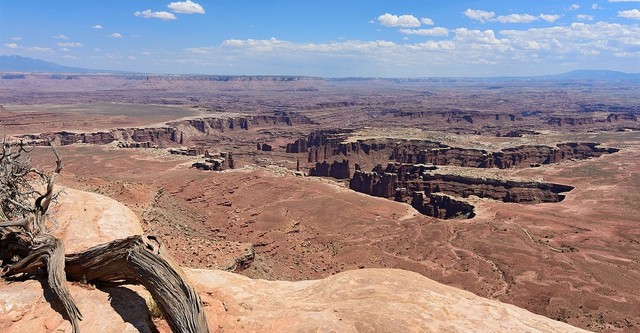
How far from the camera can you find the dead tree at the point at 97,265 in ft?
26.2

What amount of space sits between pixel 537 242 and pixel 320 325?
38.7m

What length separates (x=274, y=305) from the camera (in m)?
11.1

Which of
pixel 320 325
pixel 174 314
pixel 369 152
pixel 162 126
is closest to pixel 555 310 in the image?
pixel 320 325

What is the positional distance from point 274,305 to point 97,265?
4474mm

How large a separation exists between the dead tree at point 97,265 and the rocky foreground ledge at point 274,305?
0.35 m

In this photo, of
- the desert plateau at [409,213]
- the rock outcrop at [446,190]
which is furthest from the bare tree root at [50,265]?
the rock outcrop at [446,190]

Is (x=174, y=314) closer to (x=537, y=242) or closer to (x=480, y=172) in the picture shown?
(x=537, y=242)

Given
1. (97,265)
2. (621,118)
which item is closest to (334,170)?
(97,265)

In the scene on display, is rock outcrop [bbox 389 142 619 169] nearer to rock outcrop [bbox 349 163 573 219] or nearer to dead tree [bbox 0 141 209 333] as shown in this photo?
rock outcrop [bbox 349 163 573 219]

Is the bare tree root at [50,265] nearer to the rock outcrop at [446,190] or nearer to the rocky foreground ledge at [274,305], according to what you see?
the rocky foreground ledge at [274,305]

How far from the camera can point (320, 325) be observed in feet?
30.3

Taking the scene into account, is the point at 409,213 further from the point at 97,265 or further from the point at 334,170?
the point at 97,265

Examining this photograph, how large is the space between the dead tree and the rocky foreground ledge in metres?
0.35

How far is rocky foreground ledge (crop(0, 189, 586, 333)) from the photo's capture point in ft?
27.2
